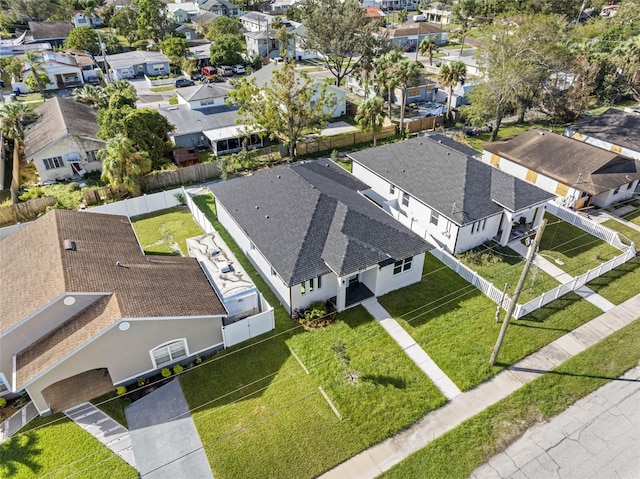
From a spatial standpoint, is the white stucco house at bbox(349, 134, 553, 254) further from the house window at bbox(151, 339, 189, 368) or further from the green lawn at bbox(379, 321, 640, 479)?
the house window at bbox(151, 339, 189, 368)

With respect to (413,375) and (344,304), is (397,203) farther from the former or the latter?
(413,375)

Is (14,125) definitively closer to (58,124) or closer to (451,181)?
(58,124)

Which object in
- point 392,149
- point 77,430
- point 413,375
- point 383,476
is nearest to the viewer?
point 383,476

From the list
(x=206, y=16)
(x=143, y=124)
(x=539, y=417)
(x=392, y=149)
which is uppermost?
(x=206, y=16)

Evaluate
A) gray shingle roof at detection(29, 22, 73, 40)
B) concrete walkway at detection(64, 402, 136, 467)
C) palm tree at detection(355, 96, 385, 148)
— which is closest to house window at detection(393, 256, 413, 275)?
concrete walkway at detection(64, 402, 136, 467)

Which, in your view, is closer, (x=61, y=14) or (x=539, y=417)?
(x=539, y=417)

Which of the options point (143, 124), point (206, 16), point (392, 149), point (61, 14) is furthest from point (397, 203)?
point (61, 14)

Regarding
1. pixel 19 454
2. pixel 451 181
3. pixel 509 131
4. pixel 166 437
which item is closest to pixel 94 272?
pixel 19 454
